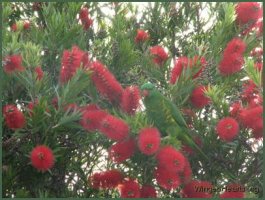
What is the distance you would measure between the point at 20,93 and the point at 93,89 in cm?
38

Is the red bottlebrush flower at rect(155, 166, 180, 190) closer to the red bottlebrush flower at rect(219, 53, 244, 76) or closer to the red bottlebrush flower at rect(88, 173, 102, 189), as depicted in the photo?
the red bottlebrush flower at rect(88, 173, 102, 189)

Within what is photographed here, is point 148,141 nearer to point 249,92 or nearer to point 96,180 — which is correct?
point 96,180

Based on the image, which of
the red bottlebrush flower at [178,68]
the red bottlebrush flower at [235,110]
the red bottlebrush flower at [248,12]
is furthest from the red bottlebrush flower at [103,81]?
the red bottlebrush flower at [248,12]

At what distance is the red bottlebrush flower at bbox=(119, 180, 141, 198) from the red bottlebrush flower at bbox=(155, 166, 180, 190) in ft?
0.30

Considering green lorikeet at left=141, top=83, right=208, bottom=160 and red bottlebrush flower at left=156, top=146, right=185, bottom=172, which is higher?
green lorikeet at left=141, top=83, right=208, bottom=160

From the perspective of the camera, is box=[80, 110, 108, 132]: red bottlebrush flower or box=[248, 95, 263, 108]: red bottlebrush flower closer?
box=[80, 110, 108, 132]: red bottlebrush flower

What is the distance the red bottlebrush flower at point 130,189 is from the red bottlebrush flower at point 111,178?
78mm

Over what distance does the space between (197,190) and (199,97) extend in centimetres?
44

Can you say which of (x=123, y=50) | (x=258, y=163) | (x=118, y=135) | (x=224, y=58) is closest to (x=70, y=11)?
(x=123, y=50)

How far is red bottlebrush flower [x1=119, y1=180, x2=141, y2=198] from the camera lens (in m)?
1.78

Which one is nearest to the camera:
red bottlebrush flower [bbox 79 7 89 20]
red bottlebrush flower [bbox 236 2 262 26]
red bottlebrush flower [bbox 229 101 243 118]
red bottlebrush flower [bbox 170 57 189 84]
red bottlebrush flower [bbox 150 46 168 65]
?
red bottlebrush flower [bbox 229 101 243 118]

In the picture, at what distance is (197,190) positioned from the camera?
1.85 metres

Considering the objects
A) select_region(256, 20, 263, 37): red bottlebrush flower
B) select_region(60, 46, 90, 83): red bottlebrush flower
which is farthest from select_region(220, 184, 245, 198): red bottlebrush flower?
select_region(256, 20, 263, 37): red bottlebrush flower

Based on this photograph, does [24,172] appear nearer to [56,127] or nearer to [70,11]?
A: [56,127]
